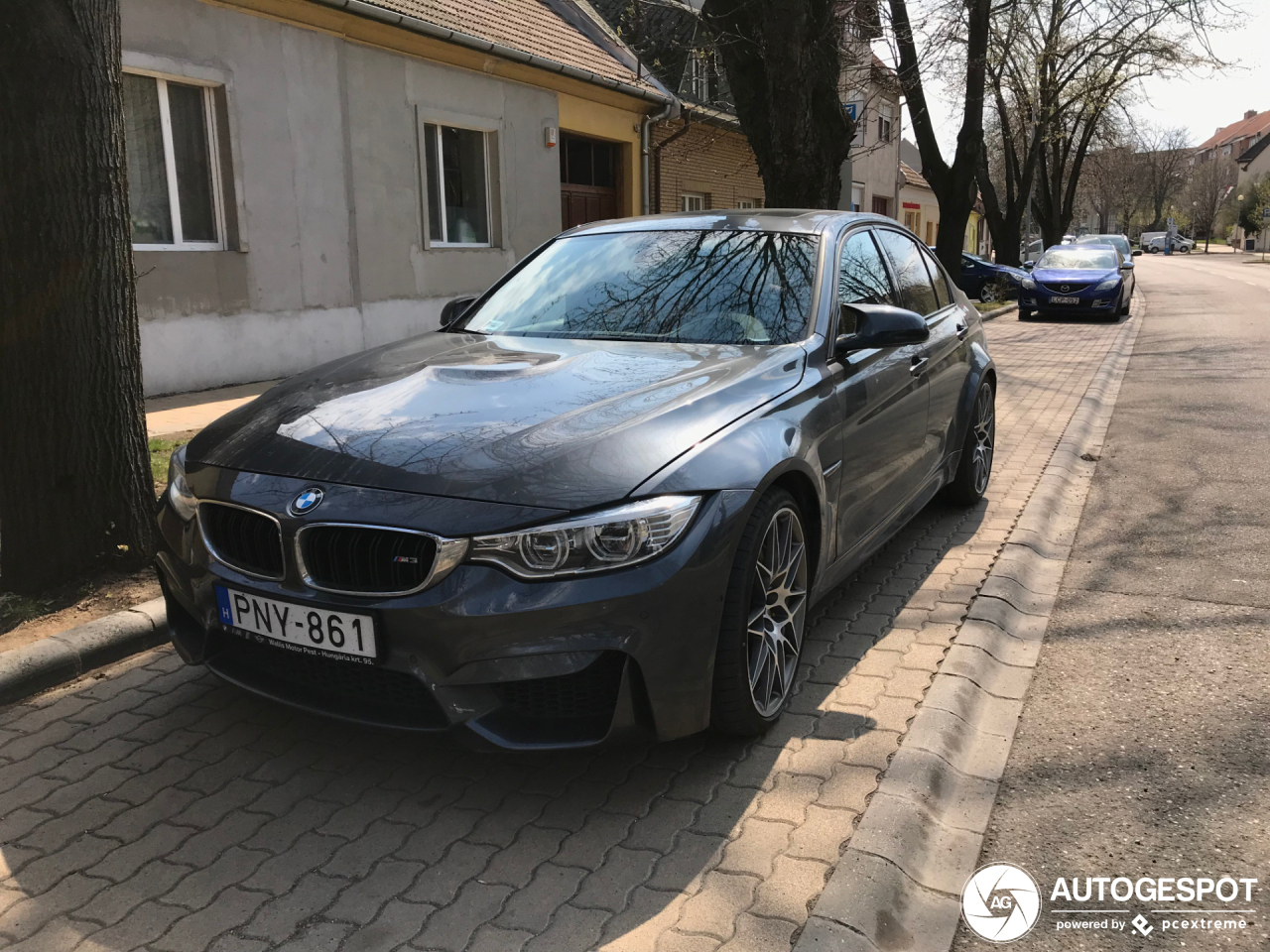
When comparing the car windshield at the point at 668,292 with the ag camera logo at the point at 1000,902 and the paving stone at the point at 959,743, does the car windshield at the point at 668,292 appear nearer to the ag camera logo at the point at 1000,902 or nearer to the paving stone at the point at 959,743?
the paving stone at the point at 959,743

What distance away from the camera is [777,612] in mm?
3082

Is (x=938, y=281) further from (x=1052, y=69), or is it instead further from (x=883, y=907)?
(x=1052, y=69)

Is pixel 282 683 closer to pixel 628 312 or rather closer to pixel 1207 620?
pixel 628 312

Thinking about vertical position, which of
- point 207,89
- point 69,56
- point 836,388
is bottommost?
point 836,388

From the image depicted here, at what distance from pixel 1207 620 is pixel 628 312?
2671 mm

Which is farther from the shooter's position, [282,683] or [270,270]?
[270,270]

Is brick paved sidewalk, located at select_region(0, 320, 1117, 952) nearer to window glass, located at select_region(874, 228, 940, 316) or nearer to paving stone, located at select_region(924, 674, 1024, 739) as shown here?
paving stone, located at select_region(924, 674, 1024, 739)

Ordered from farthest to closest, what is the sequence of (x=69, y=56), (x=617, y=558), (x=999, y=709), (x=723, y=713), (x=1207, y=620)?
(x=1207, y=620)
(x=69, y=56)
(x=999, y=709)
(x=723, y=713)
(x=617, y=558)

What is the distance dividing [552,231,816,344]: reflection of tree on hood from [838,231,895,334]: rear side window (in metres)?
0.17

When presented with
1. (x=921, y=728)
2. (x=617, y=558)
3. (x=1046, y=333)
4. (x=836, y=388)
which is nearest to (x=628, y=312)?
(x=836, y=388)

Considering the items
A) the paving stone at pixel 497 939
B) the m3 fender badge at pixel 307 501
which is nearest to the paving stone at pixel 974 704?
the paving stone at pixel 497 939

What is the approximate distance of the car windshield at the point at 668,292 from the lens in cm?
368

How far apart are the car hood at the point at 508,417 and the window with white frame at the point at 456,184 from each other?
377 inches

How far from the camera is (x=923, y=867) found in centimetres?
248
